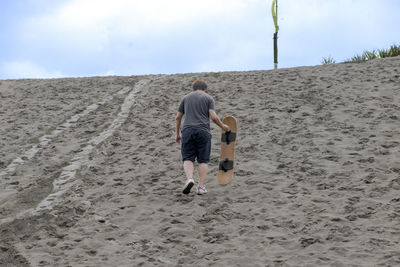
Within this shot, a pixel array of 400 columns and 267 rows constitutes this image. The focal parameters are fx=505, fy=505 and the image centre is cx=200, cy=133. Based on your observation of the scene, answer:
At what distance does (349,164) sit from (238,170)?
6.20 ft

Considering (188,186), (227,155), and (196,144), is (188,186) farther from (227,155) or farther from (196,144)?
(227,155)

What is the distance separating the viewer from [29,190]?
8.62 metres

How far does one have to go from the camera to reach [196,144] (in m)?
7.51

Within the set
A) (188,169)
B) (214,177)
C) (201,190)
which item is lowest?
(201,190)

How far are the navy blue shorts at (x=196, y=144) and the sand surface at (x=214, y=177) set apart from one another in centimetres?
67

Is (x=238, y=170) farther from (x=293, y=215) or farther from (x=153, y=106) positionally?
(x=153, y=106)

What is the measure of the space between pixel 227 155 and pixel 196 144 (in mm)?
706

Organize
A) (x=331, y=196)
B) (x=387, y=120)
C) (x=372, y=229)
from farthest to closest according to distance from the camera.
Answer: (x=387, y=120), (x=331, y=196), (x=372, y=229)

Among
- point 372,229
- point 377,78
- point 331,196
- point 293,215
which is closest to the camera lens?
point 372,229

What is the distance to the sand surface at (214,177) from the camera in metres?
5.99

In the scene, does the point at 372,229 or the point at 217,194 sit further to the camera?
the point at 217,194

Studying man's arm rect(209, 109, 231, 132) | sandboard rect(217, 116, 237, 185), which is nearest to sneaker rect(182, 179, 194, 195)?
sandboard rect(217, 116, 237, 185)

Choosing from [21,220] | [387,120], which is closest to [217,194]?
[21,220]

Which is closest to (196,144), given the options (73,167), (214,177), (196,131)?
(196,131)
